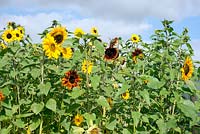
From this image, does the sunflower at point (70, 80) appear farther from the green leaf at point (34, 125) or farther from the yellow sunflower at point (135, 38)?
the yellow sunflower at point (135, 38)

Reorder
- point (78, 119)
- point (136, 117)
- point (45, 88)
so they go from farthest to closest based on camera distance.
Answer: point (78, 119)
point (136, 117)
point (45, 88)

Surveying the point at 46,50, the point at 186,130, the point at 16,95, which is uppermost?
the point at 46,50

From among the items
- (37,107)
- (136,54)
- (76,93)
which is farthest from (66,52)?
(136,54)

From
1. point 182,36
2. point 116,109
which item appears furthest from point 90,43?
point 182,36

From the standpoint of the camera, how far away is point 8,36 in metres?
4.14

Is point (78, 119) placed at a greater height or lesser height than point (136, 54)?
lesser

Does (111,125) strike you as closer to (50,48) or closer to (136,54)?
(50,48)

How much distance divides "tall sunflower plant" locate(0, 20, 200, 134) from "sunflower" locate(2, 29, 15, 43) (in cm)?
56

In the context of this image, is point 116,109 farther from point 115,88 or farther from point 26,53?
point 26,53

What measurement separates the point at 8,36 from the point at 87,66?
123 cm

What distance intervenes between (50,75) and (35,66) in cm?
12

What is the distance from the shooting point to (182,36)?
12.4 feet

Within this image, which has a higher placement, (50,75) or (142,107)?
(50,75)

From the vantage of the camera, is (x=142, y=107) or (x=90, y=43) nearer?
(x=90, y=43)
